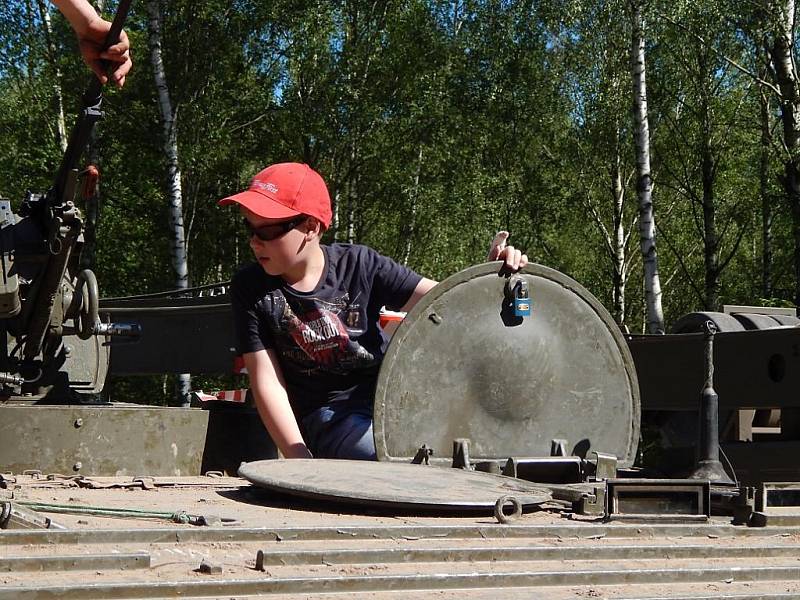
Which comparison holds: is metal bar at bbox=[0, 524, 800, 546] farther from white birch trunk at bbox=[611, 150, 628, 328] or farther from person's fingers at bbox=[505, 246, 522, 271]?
white birch trunk at bbox=[611, 150, 628, 328]

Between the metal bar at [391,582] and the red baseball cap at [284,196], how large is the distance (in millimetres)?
2145

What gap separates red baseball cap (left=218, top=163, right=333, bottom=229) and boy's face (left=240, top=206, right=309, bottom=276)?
0.05 meters

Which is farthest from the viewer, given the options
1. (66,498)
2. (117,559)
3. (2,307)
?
(2,307)

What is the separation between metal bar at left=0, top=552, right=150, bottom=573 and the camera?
2.01 m

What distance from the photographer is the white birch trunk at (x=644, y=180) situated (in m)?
22.2

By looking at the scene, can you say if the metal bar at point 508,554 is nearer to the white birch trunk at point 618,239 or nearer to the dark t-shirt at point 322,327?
the dark t-shirt at point 322,327

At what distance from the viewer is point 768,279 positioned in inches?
1218

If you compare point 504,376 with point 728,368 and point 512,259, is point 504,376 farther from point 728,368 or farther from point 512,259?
point 728,368

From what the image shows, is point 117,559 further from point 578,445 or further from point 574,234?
point 574,234

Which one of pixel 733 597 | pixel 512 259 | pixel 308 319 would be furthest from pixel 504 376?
pixel 733 597

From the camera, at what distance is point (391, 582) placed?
208 cm

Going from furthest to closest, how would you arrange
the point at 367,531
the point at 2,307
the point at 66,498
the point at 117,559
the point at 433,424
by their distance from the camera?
the point at 2,307, the point at 433,424, the point at 66,498, the point at 367,531, the point at 117,559

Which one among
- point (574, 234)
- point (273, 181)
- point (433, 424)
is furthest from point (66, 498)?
point (574, 234)

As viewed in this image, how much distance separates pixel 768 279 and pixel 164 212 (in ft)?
48.4
